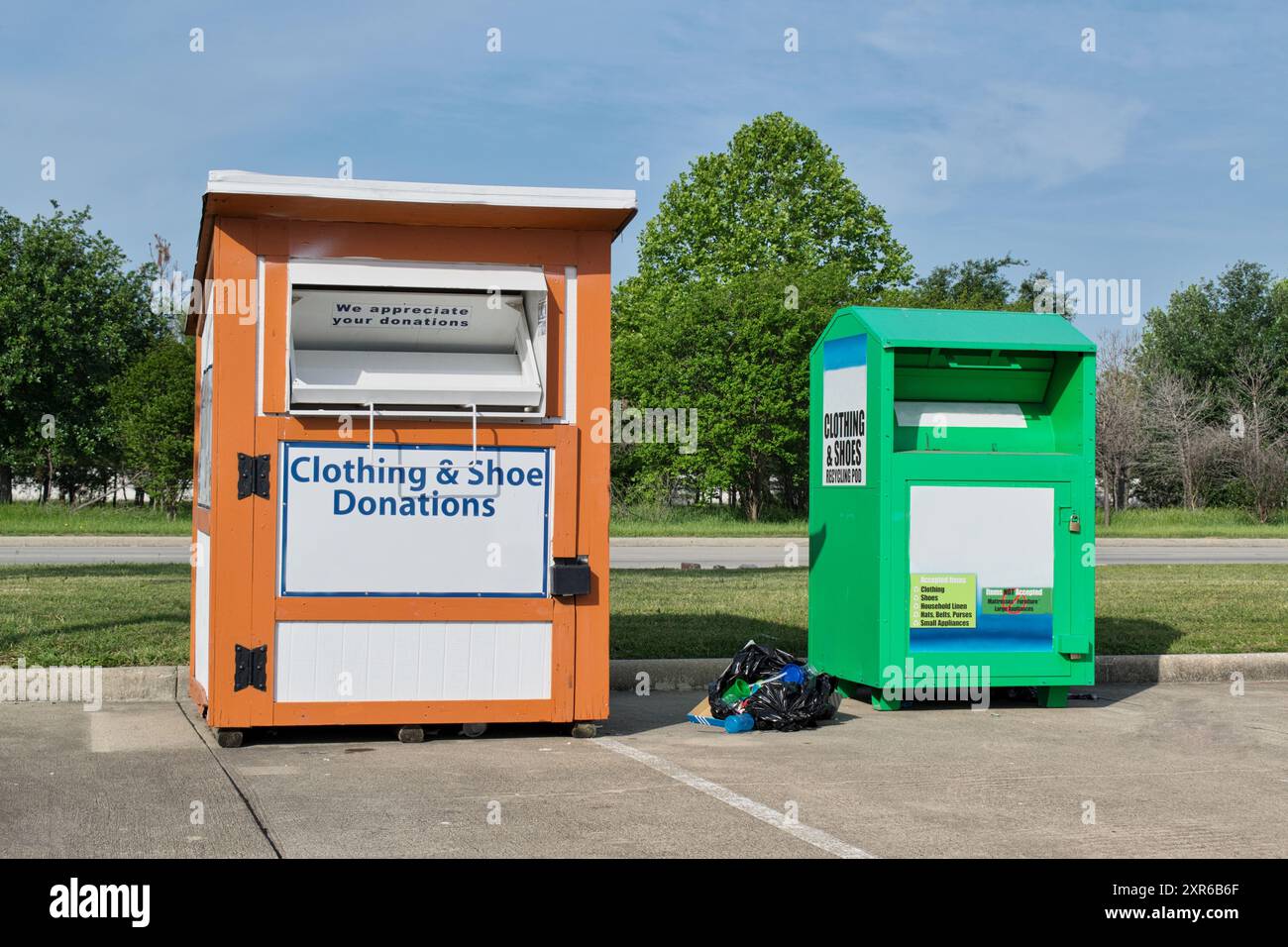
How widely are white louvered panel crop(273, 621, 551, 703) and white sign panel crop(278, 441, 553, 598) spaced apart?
0.19 metres

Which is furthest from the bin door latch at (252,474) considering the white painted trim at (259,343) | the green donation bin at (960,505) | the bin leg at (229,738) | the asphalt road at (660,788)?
the green donation bin at (960,505)

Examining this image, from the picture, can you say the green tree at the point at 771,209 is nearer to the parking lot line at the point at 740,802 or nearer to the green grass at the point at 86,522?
the green grass at the point at 86,522

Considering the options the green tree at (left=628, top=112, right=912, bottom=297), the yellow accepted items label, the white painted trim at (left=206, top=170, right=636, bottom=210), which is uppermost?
the green tree at (left=628, top=112, right=912, bottom=297)

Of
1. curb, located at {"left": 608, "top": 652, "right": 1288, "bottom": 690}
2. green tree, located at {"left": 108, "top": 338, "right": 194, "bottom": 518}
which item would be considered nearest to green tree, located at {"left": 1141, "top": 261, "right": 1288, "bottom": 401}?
green tree, located at {"left": 108, "top": 338, "right": 194, "bottom": 518}

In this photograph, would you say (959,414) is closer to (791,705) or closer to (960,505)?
(960,505)

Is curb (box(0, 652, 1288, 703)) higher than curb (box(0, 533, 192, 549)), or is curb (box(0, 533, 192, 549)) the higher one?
curb (box(0, 533, 192, 549))

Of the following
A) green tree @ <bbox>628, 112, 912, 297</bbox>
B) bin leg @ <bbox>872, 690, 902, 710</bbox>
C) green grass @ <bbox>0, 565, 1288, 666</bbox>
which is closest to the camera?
bin leg @ <bbox>872, 690, 902, 710</bbox>

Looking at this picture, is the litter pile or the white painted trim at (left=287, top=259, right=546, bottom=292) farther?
the litter pile

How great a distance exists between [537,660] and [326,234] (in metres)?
2.47

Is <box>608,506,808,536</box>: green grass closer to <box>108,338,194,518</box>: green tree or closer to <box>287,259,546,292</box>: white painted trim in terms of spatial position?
<box>108,338,194,518</box>: green tree

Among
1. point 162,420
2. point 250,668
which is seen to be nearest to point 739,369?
point 162,420

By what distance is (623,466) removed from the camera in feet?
127

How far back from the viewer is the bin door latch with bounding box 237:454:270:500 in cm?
702
